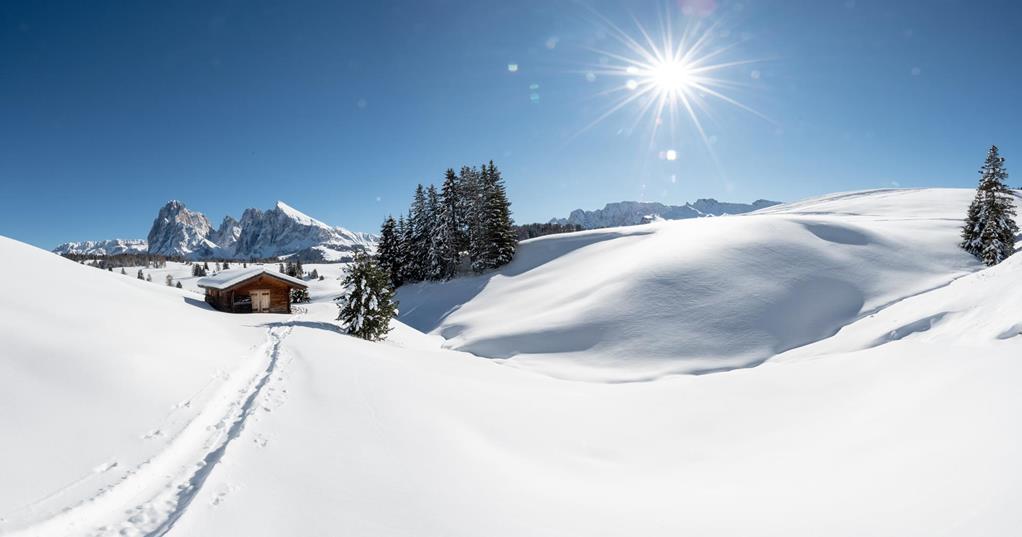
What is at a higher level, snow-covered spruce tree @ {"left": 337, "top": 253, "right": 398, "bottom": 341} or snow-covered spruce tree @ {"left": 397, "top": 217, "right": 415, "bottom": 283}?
snow-covered spruce tree @ {"left": 397, "top": 217, "right": 415, "bottom": 283}

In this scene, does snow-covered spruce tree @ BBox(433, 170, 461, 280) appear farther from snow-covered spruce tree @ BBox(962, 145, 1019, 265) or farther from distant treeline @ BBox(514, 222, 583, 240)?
distant treeline @ BBox(514, 222, 583, 240)

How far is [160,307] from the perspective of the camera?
50.3 feet

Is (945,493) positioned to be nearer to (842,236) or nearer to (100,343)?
(100,343)

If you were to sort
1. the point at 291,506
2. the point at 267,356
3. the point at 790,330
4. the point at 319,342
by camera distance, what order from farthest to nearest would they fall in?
the point at 790,330, the point at 319,342, the point at 267,356, the point at 291,506

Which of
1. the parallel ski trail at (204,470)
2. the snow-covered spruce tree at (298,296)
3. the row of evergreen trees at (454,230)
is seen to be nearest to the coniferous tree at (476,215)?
the row of evergreen trees at (454,230)

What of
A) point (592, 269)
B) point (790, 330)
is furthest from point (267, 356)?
point (592, 269)

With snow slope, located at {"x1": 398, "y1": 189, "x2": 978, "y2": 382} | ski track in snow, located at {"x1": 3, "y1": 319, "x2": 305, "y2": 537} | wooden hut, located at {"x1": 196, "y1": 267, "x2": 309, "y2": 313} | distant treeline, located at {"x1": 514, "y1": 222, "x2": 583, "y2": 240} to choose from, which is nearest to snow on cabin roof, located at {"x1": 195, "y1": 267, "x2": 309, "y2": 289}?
wooden hut, located at {"x1": 196, "y1": 267, "x2": 309, "y2": 313}

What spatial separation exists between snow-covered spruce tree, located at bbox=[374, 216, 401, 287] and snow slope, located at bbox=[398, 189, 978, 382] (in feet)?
40.1

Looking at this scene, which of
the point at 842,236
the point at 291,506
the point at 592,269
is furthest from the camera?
the point at 592,269

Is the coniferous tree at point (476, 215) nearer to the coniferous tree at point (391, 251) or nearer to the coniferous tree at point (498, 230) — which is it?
the coniferous tree at point (498, 230)

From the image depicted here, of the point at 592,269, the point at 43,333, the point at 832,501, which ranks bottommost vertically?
the point at 832,501

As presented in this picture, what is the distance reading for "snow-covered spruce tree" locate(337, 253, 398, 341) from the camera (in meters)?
23.7

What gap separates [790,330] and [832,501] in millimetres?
21503

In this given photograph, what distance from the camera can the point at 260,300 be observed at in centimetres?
3028
